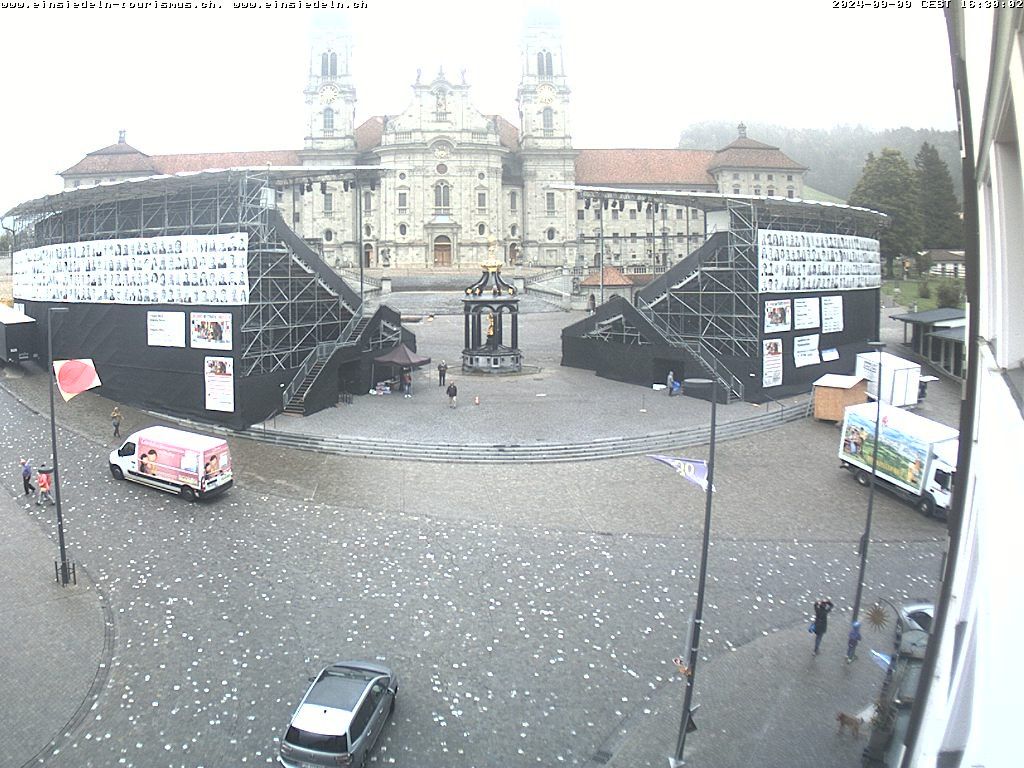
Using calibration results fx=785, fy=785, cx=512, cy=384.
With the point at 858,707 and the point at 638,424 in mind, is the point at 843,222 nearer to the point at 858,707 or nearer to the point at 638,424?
the point at 638,424

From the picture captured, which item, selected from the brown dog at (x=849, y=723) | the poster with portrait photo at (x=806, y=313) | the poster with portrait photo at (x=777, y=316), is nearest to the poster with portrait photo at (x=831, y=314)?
the poster with portrait photo at (x=806, y=313)

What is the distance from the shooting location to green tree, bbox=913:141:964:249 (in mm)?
79125

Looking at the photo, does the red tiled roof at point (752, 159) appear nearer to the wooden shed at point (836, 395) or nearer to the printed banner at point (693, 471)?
the wooden shed at point (836, 395)

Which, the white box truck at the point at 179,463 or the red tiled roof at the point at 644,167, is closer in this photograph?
the white box truck at the point at 179,463

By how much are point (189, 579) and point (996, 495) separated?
52.0 ft

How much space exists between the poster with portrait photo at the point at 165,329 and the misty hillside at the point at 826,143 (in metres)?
114

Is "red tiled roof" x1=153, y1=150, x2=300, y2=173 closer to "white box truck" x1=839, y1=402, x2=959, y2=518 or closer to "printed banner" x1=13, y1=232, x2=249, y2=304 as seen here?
"printed banner" x1=13, y1=232, x2=249, y2=304

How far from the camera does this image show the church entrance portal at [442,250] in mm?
83812

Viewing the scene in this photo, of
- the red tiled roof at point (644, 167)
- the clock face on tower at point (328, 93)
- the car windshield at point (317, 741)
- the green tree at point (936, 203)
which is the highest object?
the clock face on tower at point (328, 93)

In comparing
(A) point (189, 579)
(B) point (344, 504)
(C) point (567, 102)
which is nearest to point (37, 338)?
(B) point (344, 504)

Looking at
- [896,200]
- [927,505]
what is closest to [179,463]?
[927,505]

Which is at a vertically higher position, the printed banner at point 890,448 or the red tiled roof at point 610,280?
the red tiled roof at point 610,280

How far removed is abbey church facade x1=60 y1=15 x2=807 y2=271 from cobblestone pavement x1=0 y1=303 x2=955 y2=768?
195 ft

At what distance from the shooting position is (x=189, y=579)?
16625mm
